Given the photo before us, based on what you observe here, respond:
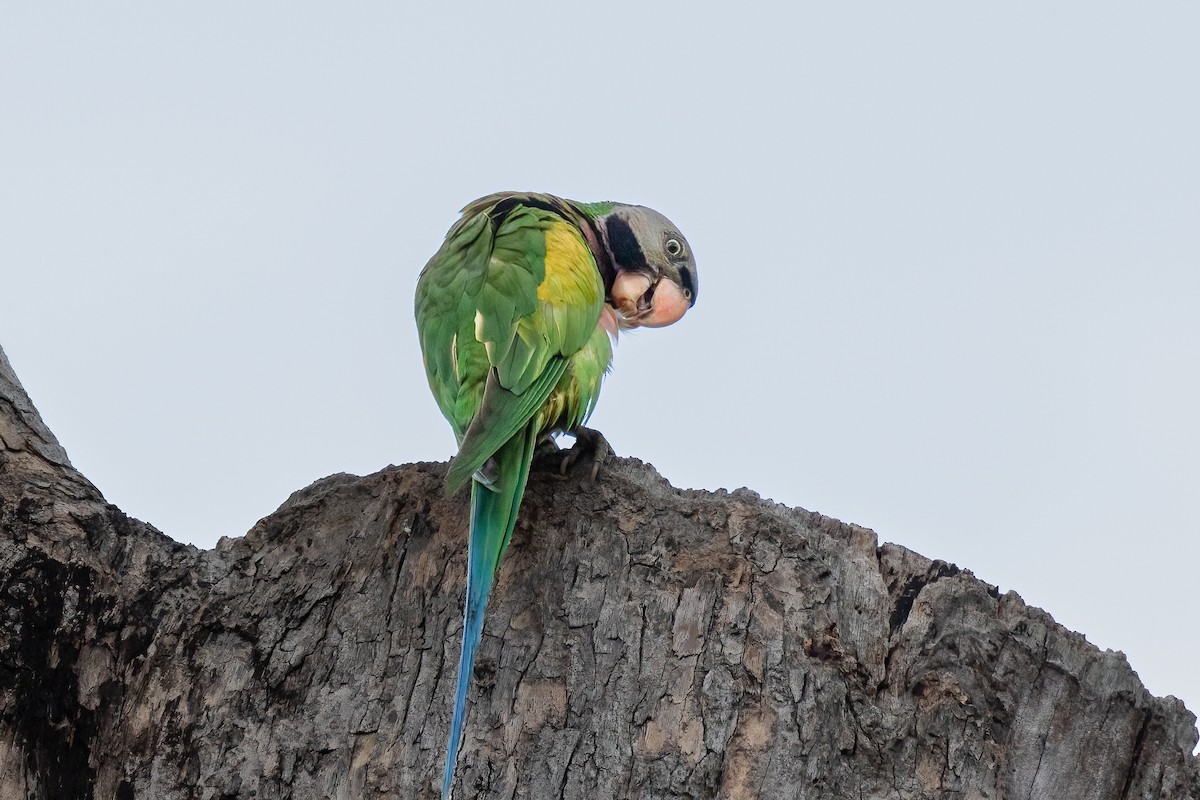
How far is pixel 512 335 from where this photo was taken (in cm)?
385

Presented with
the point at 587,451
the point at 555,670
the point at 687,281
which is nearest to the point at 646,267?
the point at 687,281

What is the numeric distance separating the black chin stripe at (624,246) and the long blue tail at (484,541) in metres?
1.44

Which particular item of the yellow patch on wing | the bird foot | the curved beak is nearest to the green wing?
the yellow patch on wing

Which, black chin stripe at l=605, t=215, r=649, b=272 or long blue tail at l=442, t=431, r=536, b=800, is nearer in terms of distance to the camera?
long blue tail at l=442, t=431, r=536, b=800

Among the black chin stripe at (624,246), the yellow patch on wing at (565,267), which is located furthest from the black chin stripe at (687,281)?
the yellow patch on wing at (565,267)

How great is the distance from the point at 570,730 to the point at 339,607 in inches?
30.0

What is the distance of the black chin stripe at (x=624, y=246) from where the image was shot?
4.90 metres

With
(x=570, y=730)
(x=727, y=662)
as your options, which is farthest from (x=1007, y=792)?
(x=570, y=730)

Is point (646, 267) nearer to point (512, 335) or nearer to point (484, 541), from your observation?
point (512, 335)

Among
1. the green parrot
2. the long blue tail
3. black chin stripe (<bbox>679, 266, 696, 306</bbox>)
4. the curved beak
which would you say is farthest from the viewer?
black chin stripe (<bbox>679, 266, 696, 306</bbox>)

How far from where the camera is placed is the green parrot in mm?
3322

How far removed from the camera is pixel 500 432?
3.47m

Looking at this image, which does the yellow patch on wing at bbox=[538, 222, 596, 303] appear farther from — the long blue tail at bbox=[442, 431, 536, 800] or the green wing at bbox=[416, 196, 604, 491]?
the long blue tail at bbox=[442, 431, 536, 800]

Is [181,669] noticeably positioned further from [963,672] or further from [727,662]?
[963,672]
